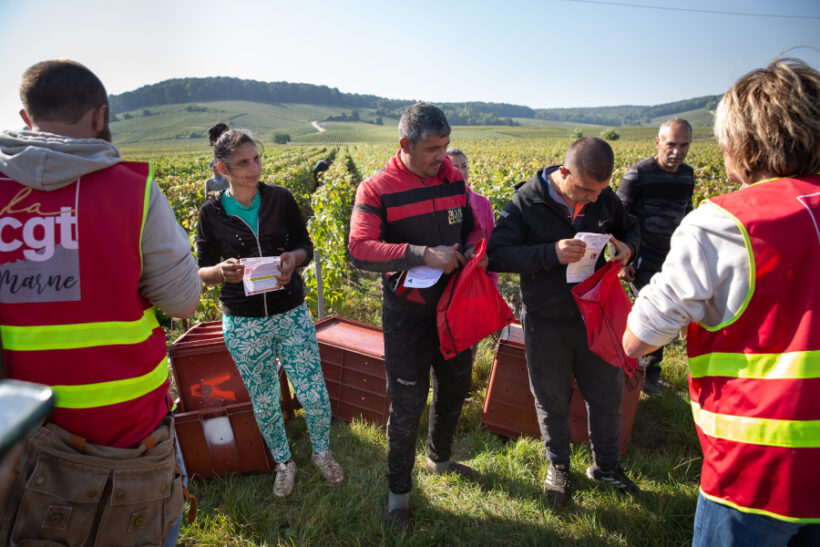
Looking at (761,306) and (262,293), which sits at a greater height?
(761,306)

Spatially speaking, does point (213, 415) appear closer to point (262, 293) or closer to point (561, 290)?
point (262, 293)

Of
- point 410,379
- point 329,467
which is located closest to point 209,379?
point 329,467

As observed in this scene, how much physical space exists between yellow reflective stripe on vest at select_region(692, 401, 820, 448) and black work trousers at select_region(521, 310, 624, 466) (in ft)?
4.07

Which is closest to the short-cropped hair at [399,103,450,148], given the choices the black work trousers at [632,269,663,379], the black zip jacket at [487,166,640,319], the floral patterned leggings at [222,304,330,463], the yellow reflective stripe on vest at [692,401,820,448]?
the black zip jacket at [487,166,640,319]

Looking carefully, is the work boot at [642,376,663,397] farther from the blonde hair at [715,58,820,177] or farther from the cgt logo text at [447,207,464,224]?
the blonde hair at [715,58,820,177]

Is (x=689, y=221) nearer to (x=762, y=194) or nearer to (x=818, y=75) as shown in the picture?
(x=762, y=194)

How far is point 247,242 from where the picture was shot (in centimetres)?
269

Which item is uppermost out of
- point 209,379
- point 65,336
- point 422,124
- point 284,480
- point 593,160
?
point 422,124

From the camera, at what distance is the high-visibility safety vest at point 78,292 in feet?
4.14

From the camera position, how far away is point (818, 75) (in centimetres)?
126

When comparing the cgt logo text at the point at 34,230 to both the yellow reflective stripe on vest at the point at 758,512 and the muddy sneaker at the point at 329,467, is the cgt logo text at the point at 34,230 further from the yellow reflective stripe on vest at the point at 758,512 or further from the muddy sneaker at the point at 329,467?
the muddy sneaker at the point at 329,467

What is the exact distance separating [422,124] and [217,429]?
240 cm

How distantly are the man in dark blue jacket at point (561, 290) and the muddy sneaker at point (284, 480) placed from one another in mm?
1639

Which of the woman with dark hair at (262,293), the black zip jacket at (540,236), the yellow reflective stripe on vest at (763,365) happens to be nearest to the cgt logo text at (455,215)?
the black zip jacket at (540,236)
